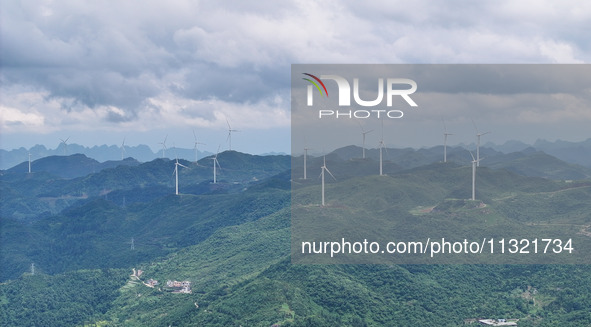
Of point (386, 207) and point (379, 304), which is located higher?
point (386, 207)

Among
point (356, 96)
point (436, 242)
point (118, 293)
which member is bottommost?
point (118, 293)

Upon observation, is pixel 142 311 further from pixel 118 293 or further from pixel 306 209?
pixel 306 209

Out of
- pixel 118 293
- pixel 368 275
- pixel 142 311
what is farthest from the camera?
pixel 118 293

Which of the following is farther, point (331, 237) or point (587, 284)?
point (331, 237)

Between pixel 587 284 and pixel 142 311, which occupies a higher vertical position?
pixel 587 284

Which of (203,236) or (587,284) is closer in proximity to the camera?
(587,284)

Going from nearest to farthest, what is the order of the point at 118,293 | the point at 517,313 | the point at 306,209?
Result: the point at 517,313, the point at 118,293, the point at 306,209

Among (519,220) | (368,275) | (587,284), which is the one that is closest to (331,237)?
(368,275)

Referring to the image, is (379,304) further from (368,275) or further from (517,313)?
(517,313)

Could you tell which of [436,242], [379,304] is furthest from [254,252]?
[379,304]
